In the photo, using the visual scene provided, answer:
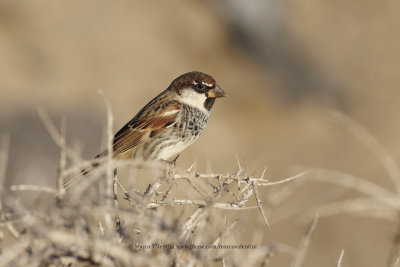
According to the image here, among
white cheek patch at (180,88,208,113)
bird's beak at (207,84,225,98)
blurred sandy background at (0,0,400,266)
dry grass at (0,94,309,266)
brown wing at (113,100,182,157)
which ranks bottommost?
dry grass at (0,94,309,266)

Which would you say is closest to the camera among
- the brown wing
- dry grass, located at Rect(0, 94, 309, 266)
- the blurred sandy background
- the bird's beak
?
dry grass, located at Rect(0, 94, 309, 266)

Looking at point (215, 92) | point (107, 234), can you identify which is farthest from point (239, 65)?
point (107, 234)

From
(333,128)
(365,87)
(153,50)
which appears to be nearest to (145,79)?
(153,50)

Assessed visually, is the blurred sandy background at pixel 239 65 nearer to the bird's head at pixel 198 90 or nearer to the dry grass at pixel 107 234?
the bird's head at pixel 198 90

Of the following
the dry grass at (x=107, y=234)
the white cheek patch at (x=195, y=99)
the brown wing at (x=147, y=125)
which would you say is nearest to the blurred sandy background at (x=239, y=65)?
the brown wing at (x=147, y=125)

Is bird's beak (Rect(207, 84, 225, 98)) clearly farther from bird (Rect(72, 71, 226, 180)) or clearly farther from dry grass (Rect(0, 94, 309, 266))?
dry grass (Rect(0, 94, 309, 266))

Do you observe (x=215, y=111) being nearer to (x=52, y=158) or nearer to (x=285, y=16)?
(x=285, y=16)

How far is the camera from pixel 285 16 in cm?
1791

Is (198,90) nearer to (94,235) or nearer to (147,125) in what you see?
(147,125)

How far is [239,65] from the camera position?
1662 cm

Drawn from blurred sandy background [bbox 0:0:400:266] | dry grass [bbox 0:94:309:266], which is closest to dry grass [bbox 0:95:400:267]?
dry grass [bbox 0:94:309:266]

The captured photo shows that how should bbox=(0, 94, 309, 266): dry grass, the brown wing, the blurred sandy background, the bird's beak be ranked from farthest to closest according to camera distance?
1. the blurred sandy background
2. the brown wing
3. the bird's beak
4. bbox=(0, 94, 309, 266): dry grass

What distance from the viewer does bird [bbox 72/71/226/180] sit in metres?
5.06

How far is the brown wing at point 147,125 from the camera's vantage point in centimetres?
514
